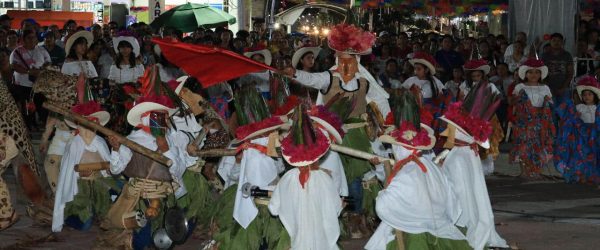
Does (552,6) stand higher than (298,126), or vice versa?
(552,6)

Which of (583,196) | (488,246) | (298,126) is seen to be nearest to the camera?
(298,126)

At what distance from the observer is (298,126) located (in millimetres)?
8523

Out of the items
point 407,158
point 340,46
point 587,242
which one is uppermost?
point 340,46

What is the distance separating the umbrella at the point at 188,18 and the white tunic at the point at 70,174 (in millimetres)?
15017

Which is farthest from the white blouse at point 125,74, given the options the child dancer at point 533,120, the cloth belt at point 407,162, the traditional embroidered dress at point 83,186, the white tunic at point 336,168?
the cloth belt at point 407,162

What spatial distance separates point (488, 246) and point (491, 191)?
4.80 metres

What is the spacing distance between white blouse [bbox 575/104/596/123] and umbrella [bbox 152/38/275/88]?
6.40 meters

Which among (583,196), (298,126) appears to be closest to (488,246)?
(298,126)

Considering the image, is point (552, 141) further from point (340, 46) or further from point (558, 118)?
point (340, 46)

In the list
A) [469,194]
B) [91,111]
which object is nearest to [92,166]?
[91,111]

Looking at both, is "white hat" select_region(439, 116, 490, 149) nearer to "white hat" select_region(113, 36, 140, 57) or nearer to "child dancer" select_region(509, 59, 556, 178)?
"child dancer" select_region(509, 59, 556, 178)

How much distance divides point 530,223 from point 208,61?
393 centimetres

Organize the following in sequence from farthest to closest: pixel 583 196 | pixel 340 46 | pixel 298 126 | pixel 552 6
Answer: pixel 552 6 < pixel 583 196 < pixel 340 46 < pixel 298 126

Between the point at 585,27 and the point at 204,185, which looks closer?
the point at 204,185
